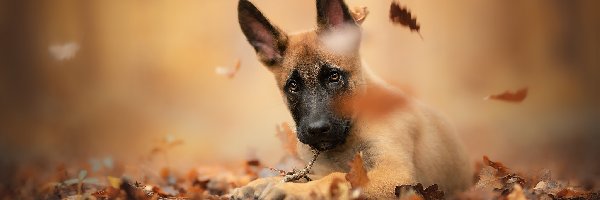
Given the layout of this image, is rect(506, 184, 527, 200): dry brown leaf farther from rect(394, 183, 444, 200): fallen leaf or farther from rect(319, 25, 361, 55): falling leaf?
rect(319, 25, 361, 55): falling leaf

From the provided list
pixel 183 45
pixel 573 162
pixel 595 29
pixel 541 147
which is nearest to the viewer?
pixel 573 162

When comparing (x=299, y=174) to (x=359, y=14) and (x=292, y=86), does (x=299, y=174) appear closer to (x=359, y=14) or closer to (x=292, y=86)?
(x=292, y=86)

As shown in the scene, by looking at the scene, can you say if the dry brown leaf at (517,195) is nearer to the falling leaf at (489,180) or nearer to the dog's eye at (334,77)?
the falling leaf at (489,180)

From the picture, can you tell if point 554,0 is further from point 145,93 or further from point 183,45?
point 145,93

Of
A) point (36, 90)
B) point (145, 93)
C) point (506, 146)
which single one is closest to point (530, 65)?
point (506, 146)

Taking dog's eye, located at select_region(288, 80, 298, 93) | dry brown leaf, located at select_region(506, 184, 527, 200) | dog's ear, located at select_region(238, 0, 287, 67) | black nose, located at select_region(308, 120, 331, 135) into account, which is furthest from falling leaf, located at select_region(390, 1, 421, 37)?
dry brown leaf, located at select_region(506, 184, 527, 200)

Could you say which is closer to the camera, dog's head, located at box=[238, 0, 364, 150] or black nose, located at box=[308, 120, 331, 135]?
black nose, located at box=[308, 120, 331, 135]

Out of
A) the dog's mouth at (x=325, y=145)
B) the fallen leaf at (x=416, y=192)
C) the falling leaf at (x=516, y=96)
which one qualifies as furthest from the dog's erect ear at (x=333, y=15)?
the falling leaf at (x=516, y=96)
